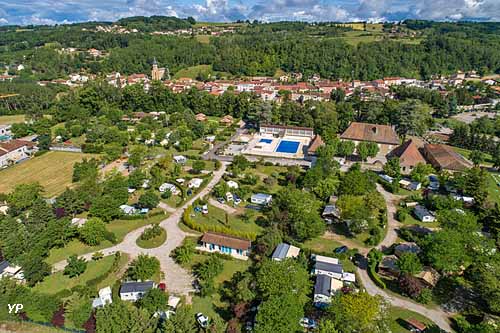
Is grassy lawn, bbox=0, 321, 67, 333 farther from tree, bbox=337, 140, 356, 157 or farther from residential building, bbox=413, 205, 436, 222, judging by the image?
tree, bbox=337, 140, 356, 157

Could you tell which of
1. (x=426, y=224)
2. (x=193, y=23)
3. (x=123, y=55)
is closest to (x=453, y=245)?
(x=426, y=224)

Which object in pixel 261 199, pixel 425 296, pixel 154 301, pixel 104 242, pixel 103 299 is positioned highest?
pixel 425 296

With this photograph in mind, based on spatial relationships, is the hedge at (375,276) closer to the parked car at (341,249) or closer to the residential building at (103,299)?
the parked car at (341,249)

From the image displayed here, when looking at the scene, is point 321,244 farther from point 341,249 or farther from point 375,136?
point 375,136

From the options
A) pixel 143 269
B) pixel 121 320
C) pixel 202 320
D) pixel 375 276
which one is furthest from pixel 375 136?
pixel 121 320

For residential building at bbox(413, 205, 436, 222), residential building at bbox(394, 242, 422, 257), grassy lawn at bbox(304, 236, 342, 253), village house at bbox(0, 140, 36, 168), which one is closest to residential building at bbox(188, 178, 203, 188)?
grassy lawn at bbox(304, 236, 342, 253)

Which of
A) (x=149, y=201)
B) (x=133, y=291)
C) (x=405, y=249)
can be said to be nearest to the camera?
(x=133, y=291)

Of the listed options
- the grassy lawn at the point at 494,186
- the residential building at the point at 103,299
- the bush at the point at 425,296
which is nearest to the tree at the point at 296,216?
the bush at the point at 425,296

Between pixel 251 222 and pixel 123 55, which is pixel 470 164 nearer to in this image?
pixel 251 222
